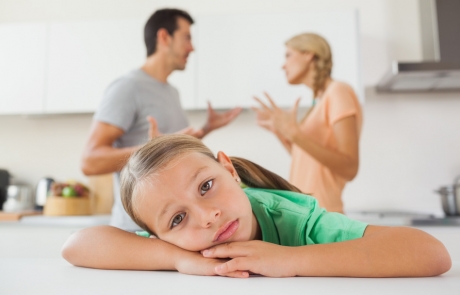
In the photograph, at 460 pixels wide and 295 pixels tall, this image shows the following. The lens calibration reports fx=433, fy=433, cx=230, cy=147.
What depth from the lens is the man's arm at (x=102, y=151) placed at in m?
1.37

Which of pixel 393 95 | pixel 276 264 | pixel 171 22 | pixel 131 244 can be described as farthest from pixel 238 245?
pixel 393 95

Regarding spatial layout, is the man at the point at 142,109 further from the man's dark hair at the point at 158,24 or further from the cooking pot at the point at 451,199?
the cooking pot at the point at 451,199

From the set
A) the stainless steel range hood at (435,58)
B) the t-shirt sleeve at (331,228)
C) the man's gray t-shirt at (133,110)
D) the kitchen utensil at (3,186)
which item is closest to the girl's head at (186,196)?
the t-shirt sleeve at (331,228)

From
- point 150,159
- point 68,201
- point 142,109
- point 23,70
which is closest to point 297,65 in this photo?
point 142,109

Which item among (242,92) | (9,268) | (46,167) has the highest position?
(242,92)

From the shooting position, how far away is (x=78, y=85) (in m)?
2.52

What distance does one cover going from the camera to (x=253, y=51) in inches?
96.0

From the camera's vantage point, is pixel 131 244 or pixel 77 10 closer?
pixel 131 244

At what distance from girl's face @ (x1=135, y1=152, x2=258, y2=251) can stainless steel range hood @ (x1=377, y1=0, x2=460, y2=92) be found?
1629 mm

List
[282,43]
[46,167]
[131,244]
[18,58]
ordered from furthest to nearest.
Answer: [46,167], [18,58], [282,43], [131,244]

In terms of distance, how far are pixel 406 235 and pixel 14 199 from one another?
8.27ft

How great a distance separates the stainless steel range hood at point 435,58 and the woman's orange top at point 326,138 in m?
0.79

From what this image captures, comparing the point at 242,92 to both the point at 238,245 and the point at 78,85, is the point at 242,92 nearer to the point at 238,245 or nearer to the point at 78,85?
the point at 78,85

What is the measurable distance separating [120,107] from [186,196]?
0.80 m
